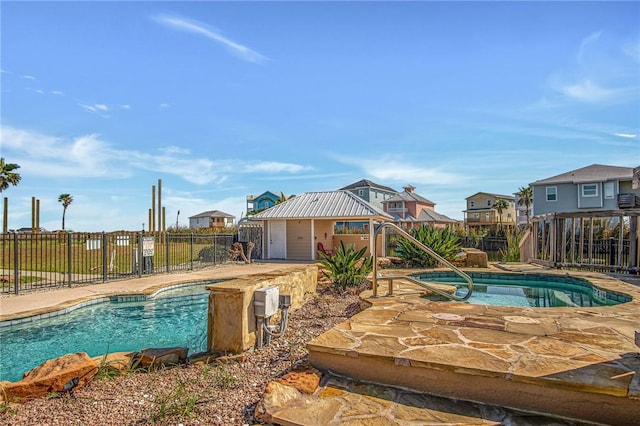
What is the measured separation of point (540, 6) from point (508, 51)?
3.32ft

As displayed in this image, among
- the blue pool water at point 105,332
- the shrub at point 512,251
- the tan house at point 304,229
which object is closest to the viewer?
the blue pool water at point 105,332

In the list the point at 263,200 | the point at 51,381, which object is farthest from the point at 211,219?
the point at 51,381

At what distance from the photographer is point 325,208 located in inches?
777

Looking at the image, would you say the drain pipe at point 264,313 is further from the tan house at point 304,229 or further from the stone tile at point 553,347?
the tan house at point 304,229

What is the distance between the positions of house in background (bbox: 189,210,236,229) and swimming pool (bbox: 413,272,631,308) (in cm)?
5337

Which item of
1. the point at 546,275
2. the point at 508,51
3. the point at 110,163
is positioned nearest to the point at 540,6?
the point at 508,51

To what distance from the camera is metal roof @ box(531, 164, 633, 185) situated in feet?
84.6

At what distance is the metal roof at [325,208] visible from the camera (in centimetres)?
1836

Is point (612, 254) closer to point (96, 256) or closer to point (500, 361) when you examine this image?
point (500, 361)

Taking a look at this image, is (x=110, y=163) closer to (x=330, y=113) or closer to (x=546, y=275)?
(x=330, y=113)

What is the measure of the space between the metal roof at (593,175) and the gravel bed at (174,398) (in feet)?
97.6

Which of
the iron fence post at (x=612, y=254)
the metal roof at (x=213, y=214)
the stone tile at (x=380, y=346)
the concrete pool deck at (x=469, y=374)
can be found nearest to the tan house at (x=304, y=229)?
the iron fence post at (x=612, y=254)

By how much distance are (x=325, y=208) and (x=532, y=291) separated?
11.9 metres

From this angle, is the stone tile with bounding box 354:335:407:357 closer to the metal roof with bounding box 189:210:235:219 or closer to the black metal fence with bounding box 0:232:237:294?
the black metal fence with bounding box 0:232:237:294
